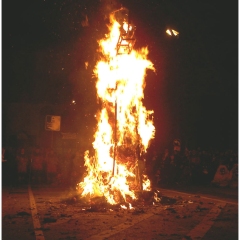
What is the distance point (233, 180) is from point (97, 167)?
22.1 ft

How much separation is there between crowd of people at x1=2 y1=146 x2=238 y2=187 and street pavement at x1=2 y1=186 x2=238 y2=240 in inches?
129

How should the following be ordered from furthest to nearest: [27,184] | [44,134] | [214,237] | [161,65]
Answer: [44,134] < [161,65] < [27,184] < [214,237]

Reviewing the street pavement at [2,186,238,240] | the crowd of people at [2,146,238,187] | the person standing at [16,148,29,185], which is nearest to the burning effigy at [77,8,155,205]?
the street pavement at [2,186,238,240]

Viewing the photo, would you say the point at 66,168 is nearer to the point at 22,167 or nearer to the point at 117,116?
the point at 22,167

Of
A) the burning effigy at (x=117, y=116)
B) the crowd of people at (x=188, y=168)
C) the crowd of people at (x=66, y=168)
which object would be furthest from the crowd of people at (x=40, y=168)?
the burning effigy at (x=117, y=116)

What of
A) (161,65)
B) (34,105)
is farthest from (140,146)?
(34,105)

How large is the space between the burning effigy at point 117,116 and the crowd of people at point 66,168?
168 inches

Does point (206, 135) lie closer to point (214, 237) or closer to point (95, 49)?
point (95, 49)

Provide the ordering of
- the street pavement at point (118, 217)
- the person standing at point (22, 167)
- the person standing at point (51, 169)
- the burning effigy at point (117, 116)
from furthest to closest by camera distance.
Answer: the person standing at point (51, 169), the person standing at point (22, 167), the burning effigy at point (117, 116), the street pavement at point (118, 217)

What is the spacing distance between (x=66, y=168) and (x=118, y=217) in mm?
8348

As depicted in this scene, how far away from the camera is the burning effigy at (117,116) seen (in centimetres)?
1254

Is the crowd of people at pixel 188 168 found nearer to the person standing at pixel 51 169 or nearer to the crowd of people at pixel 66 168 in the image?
the crowd of people at pixel 66 168

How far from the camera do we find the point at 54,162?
57.7ft

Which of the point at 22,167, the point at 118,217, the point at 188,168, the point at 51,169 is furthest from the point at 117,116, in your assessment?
the point at 188,168
